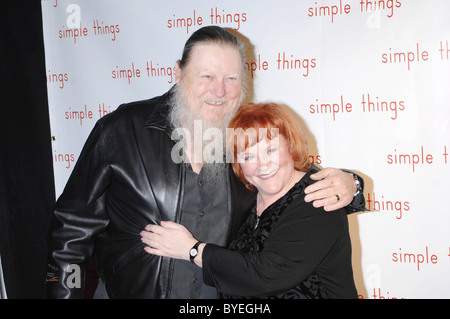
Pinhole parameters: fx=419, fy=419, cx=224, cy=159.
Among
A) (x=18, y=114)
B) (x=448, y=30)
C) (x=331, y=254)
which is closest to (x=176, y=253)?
(x=331, y=254)

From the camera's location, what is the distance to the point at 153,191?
1609mm

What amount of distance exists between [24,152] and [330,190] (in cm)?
192

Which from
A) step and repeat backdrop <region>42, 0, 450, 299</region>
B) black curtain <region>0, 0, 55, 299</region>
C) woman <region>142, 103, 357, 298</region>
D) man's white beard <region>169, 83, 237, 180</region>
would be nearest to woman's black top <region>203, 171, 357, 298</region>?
woman <region>142, 103, 357, 298</region>

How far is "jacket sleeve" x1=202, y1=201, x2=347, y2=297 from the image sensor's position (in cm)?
136

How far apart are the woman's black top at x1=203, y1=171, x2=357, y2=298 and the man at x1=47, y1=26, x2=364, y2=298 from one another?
0.64 ft

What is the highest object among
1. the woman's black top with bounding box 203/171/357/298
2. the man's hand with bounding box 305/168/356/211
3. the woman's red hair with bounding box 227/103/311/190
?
the woman's red hair with bounding box 227/103/311/190

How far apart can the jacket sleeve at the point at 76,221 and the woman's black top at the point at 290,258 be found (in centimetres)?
52

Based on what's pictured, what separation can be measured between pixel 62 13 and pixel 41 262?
1596 millimetres

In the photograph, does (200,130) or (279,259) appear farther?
(200,130)

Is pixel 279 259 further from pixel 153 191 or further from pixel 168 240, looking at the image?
pixel 153 191

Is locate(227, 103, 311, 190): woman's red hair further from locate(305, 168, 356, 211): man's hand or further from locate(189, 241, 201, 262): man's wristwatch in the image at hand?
locate(189, 241, 201, 262): man's wristwatch

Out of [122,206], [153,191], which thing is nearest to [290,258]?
[153,191]

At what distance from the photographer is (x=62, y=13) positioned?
8.90 feet

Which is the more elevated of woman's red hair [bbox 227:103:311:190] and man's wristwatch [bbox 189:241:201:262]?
woman's red hair [bbox 227:103:311:190]
